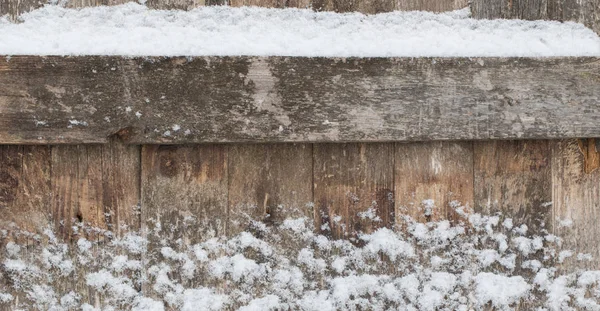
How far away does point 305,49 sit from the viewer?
51.6 inches

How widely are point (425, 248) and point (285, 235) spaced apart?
41 centimetres

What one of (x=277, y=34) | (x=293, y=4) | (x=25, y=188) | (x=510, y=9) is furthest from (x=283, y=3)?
(x=25, y=188)

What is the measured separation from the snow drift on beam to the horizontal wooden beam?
12.1 inches

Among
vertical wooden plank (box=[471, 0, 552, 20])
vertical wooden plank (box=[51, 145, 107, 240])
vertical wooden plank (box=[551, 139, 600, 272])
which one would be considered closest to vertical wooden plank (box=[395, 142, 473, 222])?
vertical wooden plank (box=[551, 139, 600, 272])

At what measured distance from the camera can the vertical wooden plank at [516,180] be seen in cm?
150

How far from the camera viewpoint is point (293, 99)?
4.21 feet

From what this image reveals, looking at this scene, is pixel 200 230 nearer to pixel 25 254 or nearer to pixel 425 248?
pixel 25 254

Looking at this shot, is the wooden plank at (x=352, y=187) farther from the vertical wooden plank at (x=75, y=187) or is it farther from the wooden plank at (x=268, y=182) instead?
the vertical wooden plank at (x=75, y=187)

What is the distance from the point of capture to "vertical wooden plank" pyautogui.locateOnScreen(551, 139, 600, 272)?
4.98 feet

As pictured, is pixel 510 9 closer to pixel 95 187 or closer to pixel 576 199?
pixel 576 199

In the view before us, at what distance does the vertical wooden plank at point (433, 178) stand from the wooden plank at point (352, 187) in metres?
0.04

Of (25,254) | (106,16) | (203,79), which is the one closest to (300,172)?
(203,79)

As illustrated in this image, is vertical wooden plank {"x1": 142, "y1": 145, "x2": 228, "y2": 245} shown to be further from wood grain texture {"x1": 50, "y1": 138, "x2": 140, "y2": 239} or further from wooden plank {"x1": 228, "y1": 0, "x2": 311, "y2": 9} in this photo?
wooden plank {"x1": 228, "y1": 0, "x2": 311, "y2": 9}

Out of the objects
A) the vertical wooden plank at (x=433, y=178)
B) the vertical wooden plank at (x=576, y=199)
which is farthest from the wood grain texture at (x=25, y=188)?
the vertical wooden plank at (x=576, y=199)
